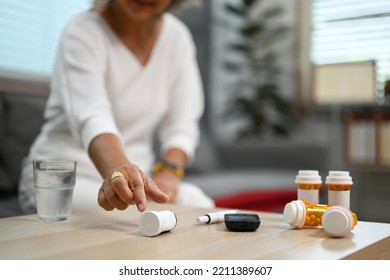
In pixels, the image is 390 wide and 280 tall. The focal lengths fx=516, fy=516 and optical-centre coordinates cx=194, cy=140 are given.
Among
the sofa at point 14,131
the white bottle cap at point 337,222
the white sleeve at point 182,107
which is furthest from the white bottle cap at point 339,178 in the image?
the sofa at point 14,131

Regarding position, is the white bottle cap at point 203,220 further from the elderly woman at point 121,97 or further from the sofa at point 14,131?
the sofa at point 14,131

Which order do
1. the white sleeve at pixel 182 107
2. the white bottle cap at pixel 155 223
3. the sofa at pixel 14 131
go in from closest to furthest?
the white bottle cap at pixel 155 223 < the white sleeve at pixel 182 107 < the sofa at pixel 14 131

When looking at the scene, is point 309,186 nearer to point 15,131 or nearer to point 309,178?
point 309,178

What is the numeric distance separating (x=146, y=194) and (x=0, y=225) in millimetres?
238

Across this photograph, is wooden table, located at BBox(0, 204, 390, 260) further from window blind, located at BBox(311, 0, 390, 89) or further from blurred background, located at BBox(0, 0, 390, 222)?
window blind, located at BBox(311, 0, 390, 89)

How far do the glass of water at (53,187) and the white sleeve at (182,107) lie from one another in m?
0.69

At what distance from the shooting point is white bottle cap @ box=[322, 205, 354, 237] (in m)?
0.71

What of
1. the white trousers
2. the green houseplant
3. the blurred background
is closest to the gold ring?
the white trousers

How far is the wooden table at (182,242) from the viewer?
2.01 feet

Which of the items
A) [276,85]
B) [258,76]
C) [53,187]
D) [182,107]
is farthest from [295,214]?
[258,76]

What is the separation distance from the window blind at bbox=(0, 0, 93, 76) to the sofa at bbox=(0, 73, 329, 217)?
18cm

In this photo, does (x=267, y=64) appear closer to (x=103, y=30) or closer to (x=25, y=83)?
(x=25, y=83)

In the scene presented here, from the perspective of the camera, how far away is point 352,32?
134 inches
